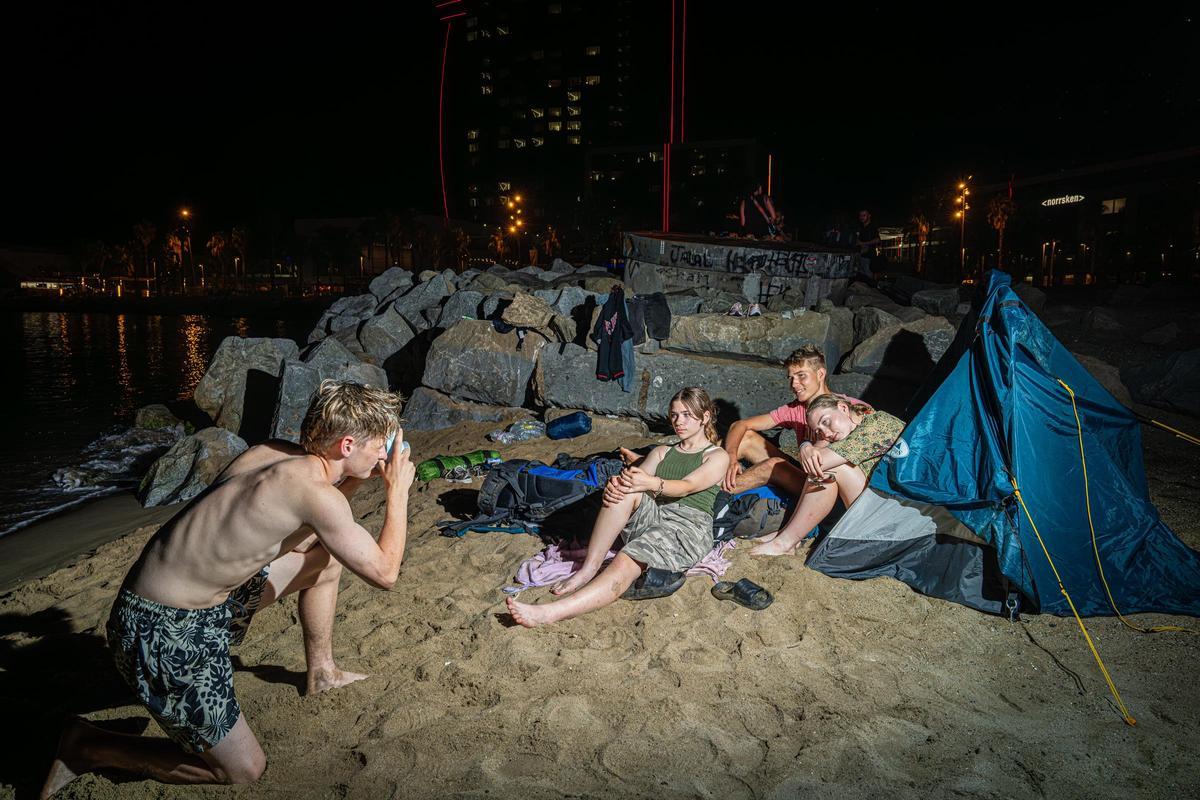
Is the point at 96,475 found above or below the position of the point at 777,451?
below

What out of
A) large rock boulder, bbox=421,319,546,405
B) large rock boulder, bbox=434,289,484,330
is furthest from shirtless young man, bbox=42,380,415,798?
large rock boulder, bbox=434,289,484,330

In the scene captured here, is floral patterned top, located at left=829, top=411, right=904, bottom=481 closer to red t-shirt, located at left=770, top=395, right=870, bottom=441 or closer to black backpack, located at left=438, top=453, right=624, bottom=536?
red t-shirt, located at left=770, top=395, right=870, bottom=441

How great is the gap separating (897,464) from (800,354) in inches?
52.0

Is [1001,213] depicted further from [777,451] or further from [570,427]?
[777,451]

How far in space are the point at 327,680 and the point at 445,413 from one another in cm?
626

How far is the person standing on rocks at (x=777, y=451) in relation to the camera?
5.25m

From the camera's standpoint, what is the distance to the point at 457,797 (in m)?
2.64

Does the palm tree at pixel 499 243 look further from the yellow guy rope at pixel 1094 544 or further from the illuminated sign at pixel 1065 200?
the yellow guy rope at pixel 1094 544

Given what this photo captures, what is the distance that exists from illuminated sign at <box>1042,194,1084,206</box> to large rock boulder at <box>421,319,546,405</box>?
4264cm

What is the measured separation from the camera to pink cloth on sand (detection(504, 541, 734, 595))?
4.43 metres

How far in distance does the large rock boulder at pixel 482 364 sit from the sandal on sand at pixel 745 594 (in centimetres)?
558

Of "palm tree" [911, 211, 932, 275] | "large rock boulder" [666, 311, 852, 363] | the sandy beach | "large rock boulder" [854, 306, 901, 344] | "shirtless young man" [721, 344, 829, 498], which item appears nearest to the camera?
the sandy beach

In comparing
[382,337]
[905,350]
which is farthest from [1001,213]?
[382,337]

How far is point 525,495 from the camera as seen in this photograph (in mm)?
5465
